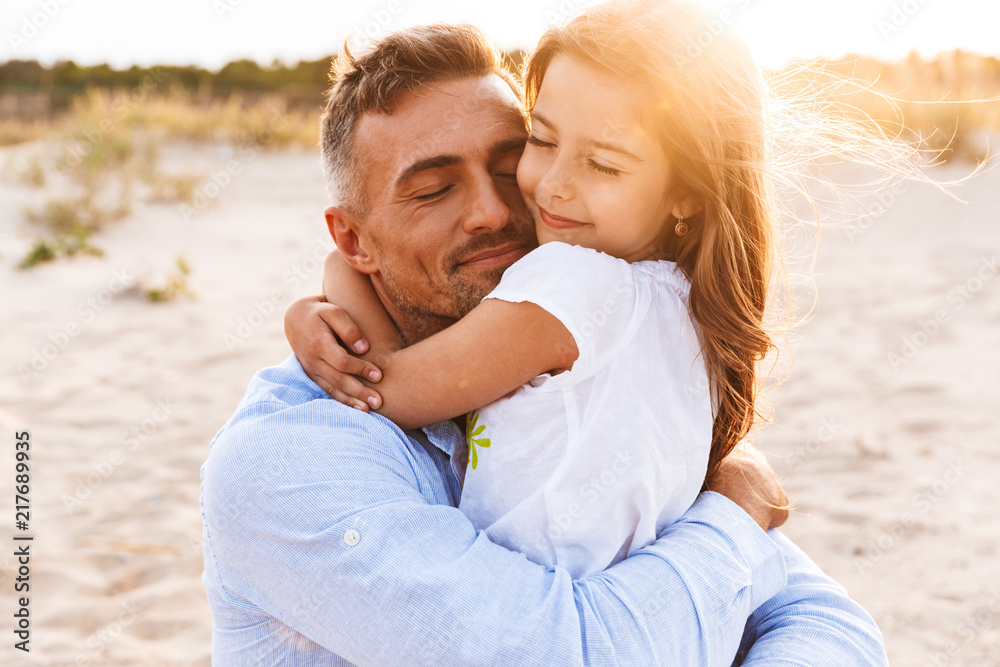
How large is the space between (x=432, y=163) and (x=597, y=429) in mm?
961

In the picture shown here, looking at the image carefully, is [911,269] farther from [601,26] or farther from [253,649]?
[253,649]

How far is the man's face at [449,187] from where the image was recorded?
7.46 ft

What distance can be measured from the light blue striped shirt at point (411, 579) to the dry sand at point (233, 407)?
221 centimetres

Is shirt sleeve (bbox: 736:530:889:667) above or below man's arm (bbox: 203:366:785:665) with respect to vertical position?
below

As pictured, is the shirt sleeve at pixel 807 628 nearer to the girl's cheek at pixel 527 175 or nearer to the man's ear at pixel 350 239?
the girl's cheek at pixel 527 175

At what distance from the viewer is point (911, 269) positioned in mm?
8914

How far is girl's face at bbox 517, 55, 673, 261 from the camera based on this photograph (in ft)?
Result: 6.56

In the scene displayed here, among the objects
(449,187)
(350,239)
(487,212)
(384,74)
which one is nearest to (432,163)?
(449,187)

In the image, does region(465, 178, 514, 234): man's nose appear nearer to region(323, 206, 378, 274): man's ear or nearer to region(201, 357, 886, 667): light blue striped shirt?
region(323, 206, 378, 274): man's ear

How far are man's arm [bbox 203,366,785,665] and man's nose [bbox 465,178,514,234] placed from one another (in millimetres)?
745

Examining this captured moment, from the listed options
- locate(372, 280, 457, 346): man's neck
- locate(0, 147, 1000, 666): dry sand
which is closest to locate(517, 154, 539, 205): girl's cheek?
locate(372, 280, 457, 346): man's neck

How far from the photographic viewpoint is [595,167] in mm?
2064

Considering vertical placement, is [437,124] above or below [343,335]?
above

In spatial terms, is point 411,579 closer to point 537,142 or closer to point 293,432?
point 293,432
